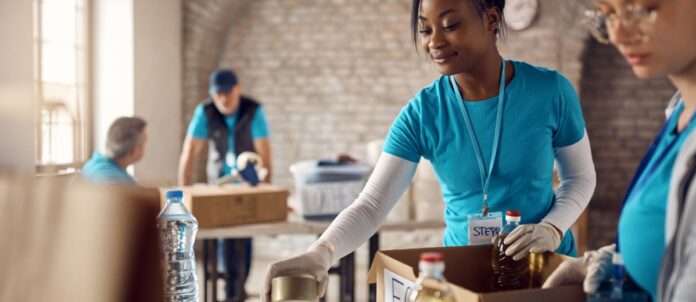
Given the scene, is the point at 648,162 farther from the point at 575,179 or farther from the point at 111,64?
the point at 111,64

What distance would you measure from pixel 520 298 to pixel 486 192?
56 cm

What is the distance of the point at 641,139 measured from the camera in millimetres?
5562

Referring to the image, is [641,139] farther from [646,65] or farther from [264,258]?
[646,65]

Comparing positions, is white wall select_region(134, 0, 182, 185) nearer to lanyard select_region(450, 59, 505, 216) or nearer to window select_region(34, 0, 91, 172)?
window select_region(34, 0, 91, 172)

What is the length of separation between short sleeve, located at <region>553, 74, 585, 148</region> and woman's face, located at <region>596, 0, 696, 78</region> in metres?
0.63

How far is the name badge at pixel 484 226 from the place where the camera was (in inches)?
55.4

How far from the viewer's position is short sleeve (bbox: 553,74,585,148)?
4.91ft

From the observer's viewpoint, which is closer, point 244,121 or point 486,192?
point 486,192

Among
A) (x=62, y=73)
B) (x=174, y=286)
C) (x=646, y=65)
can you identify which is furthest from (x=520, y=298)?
(x=62, y=73)

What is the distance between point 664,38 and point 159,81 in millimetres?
4560

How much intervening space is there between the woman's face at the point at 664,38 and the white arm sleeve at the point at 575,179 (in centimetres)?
67

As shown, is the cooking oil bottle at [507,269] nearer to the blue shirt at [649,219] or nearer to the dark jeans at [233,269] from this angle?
the blue shirt at [649,219]

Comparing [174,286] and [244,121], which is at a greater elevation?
[244,121]

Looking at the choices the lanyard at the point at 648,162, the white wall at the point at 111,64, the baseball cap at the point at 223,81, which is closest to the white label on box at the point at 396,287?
the lanyard at the point at 648,162
